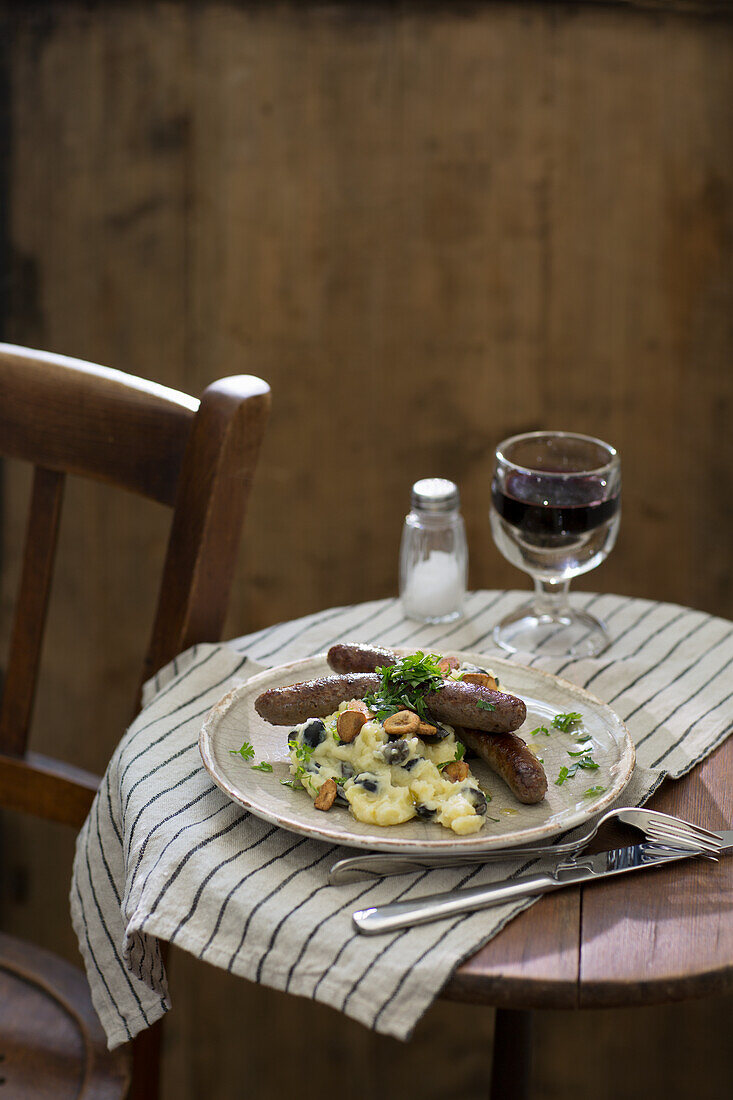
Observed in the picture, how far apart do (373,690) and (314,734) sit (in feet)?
0.21

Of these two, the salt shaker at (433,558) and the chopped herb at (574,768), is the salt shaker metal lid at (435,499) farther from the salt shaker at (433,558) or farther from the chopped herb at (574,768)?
the chopped herb at (574,768)

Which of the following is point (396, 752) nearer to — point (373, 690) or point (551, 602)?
point (373, 690)

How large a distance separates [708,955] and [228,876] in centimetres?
34

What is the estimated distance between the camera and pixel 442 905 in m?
0.83

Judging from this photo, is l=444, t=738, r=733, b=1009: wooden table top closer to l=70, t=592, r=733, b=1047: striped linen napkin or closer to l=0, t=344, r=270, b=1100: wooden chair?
l=70, t=592, r=733, b=1047: striped linen napkin

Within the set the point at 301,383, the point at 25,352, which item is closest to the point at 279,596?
the point at 301,383

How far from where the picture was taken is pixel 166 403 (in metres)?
1.31

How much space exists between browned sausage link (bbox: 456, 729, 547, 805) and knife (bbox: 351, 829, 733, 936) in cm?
6

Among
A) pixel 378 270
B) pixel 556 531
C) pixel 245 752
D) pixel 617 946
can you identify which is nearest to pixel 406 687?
pixel 245 752

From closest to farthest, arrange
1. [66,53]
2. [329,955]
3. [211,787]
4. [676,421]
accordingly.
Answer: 1. [329,955]
2. [211,787]
3. [66,53]
4. [676,421]

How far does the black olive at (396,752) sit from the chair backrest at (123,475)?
0.39 metres

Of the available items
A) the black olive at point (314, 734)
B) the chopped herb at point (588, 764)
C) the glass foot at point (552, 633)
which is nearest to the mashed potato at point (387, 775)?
the black olive at point (314, 734)

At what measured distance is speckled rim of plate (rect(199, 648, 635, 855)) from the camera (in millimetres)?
867

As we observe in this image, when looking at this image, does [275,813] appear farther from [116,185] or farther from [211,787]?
[116,185]
